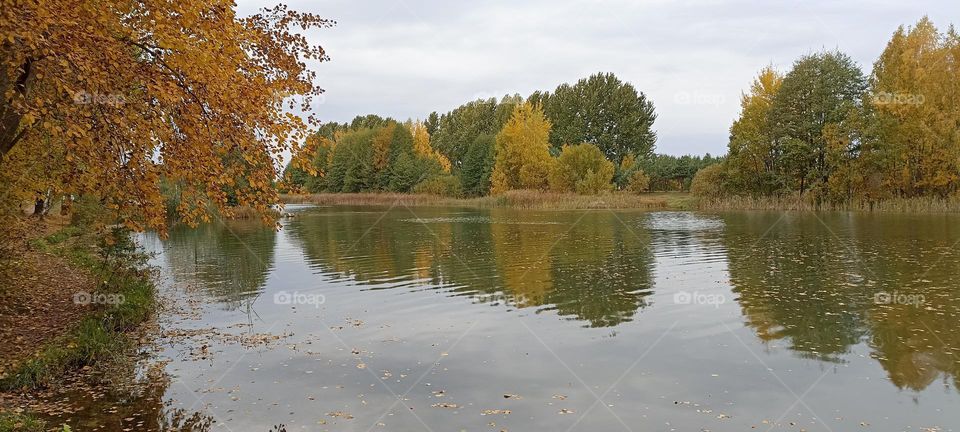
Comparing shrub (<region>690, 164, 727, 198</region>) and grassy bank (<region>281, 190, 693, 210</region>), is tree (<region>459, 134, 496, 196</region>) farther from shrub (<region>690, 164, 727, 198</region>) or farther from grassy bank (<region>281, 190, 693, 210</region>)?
shrub (<region>690, 164, 727, 198</region>)

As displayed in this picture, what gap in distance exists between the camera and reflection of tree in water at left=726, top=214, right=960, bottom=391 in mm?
10922

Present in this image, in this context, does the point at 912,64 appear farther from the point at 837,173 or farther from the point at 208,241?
the point at 208,241

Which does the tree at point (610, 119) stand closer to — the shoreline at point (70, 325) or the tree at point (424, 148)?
the tree at point (424, 148)

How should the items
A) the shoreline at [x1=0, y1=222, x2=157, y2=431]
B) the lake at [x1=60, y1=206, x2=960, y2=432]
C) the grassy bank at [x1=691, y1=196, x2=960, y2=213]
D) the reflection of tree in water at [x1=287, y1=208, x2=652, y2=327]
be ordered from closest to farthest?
the lake at [x1=60, y1=206, x2=960, y2=432] < the shoreline at [x1=0, y1=222, x2=157, y2=431] < the reflection of tree in water at [x1=287, y1=208, x2=652, y2=327] < the grassy bank at [x1=691, y1=196, x2=960, y2=213]

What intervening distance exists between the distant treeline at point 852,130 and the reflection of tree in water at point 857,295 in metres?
20.8

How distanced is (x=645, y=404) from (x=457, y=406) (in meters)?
2.53

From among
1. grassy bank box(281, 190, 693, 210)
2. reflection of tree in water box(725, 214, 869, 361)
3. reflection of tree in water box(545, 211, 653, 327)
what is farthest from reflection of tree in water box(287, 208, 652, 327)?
grassy bank box(281, 190, 693, 210)

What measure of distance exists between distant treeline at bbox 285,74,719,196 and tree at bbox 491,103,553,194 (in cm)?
12

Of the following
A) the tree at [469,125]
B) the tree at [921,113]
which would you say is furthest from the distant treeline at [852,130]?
the tree at [469,125]

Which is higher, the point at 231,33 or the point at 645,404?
the point at 231,33

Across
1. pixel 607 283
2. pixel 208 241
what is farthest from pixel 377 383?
pixel 208 241

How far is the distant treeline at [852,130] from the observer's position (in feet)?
155

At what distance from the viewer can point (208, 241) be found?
34.0 meters

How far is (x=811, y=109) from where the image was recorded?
182ft
